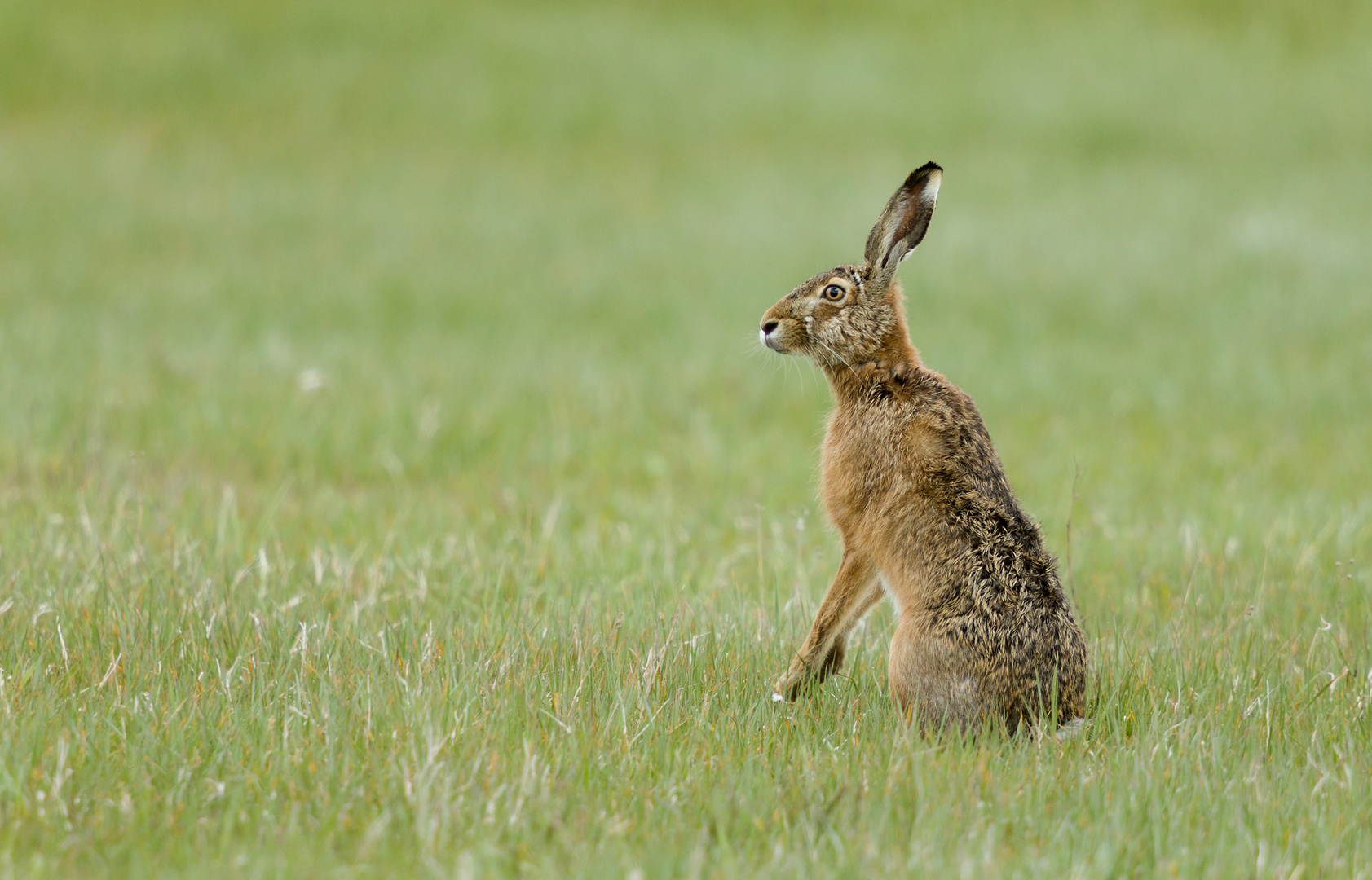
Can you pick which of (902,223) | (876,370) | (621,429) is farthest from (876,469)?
(621,429)

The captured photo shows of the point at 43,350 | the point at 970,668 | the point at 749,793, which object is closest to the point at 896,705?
the point at 970,668

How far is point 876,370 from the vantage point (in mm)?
4543

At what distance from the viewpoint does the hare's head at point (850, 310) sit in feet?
14.9

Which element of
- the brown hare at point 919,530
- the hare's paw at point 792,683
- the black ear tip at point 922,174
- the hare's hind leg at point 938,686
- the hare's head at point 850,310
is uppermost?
the black ear tip at point 922,174

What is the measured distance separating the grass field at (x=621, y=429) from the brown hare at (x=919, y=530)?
160 mm

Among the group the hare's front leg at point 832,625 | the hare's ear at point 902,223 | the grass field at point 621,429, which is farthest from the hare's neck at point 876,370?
the grass field at point 621,429

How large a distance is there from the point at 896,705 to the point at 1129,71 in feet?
69.1

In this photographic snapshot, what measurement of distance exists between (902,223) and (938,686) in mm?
1580

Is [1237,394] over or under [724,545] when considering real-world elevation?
over

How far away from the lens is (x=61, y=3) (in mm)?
21922

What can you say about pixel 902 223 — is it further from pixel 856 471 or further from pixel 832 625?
pixel 832 625

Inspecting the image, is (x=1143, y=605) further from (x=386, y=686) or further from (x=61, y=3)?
(x=61, y=3)

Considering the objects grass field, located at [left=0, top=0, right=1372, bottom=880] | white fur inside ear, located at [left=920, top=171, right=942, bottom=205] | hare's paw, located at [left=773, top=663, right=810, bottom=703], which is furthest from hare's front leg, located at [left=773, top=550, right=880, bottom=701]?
white fur inside ear, located at [left=920, top=171, right=942, bottom=205]

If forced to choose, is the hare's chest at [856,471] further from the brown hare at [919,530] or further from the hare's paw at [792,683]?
the hare's paw at [792,683]
